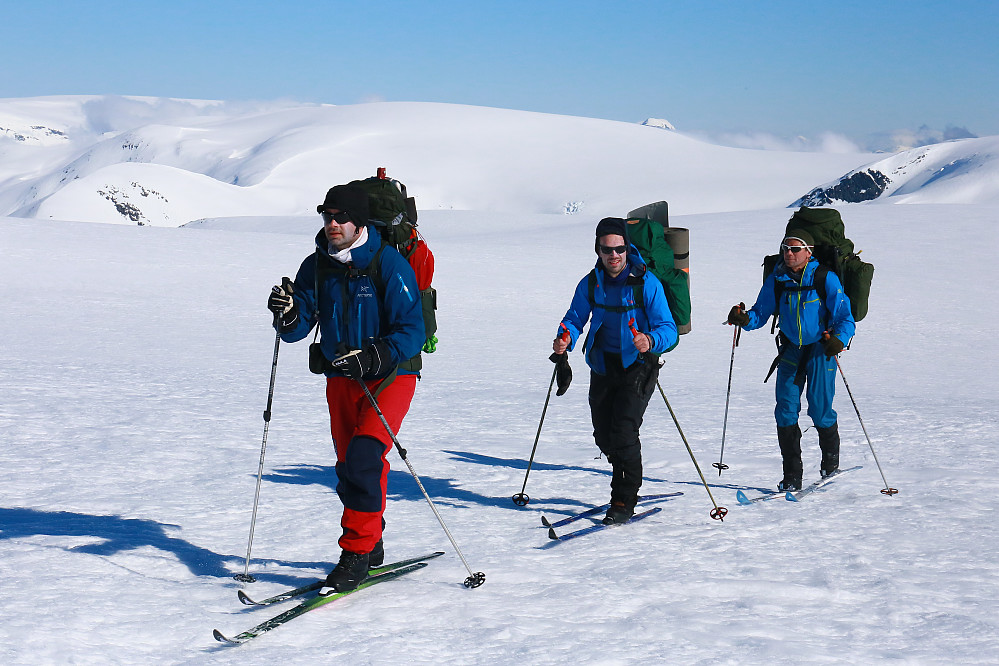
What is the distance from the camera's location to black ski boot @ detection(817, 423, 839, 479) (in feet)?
23.1

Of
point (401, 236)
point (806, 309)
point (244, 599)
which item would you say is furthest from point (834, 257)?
point (244, 599)

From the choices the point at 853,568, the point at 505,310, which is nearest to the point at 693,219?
the point at 505,310

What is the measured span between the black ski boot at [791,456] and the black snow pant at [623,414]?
4.65 feet

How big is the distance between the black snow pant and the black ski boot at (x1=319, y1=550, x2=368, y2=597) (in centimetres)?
196

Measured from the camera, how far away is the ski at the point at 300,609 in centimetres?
378

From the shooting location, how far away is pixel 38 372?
11117 mm

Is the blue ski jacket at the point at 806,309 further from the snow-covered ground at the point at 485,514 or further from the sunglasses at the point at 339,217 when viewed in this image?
the sunglasses at the point at 339,217

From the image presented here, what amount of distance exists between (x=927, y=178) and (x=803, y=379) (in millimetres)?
142370

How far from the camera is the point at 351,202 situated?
14.0ft

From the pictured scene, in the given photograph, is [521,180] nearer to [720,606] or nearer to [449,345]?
[449,345]

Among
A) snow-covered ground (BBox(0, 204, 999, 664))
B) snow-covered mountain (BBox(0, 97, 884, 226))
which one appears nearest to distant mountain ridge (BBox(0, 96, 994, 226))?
snow-covered mountain (BBox(0, 97, 884, 226))

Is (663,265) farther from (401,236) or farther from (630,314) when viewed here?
(401,236)

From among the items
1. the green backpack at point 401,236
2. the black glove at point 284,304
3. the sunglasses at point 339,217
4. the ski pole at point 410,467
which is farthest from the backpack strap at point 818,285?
the black glove at point 284,304

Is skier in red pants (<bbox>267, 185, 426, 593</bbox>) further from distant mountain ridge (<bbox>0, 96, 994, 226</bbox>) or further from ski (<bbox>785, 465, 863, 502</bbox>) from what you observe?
distant mountain ridge (<bbox>0, 96, 994, 226</bbox>)
